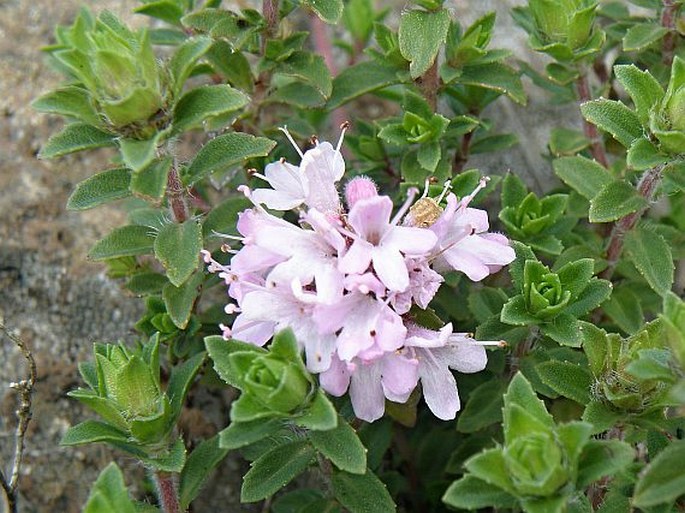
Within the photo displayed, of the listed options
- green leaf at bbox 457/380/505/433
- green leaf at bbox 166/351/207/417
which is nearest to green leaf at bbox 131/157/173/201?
green leaf at bbox 166/351/207/417

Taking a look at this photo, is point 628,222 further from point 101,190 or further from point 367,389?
point 101,190

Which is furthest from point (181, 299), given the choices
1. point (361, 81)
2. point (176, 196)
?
point (361, 81)

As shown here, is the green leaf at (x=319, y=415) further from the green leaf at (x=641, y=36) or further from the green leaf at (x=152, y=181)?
the green leaf at (x=641, y=36)

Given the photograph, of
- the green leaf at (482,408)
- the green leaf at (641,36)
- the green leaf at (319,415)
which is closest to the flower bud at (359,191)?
the green leaf at (319,415)

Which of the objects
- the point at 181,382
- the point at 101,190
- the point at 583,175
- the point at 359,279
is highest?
the point at 359,279

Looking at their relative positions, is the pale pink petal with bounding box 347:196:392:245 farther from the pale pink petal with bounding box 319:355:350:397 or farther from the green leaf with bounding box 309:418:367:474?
the green leaf with bounding box 309:418:367:474

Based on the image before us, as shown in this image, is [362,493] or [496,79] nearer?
[362,493]

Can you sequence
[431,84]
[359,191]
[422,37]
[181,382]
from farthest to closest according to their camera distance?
[431,84] → [422,37] → [181,382] → [359,191]
